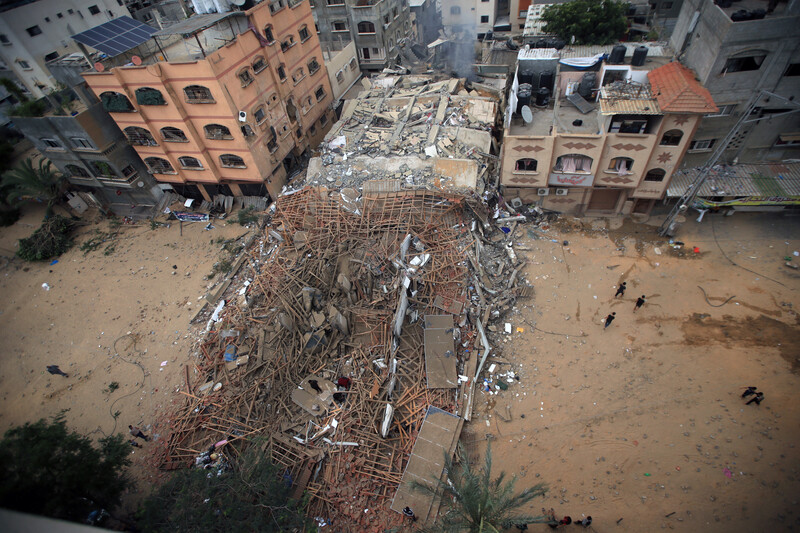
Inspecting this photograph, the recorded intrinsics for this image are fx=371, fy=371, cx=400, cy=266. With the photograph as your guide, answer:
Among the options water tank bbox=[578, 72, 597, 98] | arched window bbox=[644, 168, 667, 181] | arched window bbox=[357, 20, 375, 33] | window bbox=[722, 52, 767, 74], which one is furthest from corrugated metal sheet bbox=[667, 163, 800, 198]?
arched window bbox=[357, 20, 375, 33]

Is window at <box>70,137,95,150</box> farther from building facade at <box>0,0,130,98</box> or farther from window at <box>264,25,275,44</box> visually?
window at <box>264,25,275,44</box>

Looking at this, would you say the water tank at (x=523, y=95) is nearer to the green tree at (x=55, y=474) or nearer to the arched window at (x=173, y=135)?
the arched window at (x=173, y=135)

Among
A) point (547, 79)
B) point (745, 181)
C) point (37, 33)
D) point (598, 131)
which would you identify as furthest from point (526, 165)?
point (37, 33)

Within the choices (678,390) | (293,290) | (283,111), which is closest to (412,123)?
(283,111)

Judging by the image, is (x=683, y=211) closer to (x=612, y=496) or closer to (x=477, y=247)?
(x=477, y=247)

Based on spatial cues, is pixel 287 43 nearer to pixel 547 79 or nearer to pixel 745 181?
pixel 547 79
